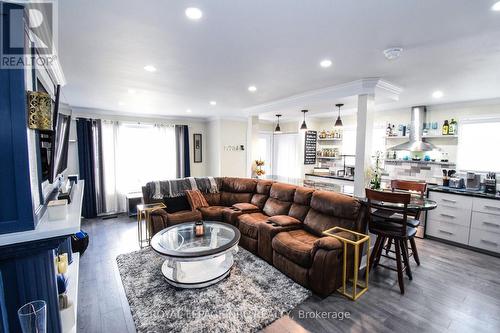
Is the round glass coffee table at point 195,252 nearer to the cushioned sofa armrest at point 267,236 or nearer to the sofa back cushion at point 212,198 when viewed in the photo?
the cushioned sofa armrest at point 267,236

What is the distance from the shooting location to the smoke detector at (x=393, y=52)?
2055 millimetres

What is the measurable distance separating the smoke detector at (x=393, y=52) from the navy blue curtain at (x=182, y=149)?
211 inches

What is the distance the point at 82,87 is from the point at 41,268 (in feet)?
10.2

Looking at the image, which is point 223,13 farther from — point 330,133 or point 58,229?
point 330,133

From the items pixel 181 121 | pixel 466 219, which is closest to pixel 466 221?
pixel 466 219

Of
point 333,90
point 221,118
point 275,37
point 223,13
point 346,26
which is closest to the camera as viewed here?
point 223,13

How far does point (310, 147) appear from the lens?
6.69 meters

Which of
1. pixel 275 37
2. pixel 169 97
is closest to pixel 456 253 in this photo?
pixel 275 37

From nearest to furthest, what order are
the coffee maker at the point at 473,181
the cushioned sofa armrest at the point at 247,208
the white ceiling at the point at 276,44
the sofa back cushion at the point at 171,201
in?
the white ceiling at the point at 276,44 → the coffee maker at the point at 473,181 → the cushioned sofa armrest at the point at 247,208 → the sofa back cushion at the point at 171,201

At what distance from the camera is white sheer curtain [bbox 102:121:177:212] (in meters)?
5.64

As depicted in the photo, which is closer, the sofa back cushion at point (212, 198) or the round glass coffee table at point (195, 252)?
the round glass coffee table at point (195, 252)

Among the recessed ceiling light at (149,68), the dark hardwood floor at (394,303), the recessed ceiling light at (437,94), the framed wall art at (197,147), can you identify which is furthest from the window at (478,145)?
the framed wall art at (197,147)

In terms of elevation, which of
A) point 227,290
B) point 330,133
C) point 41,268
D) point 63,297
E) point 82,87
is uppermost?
point 82,87

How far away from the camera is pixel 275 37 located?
1.89m
